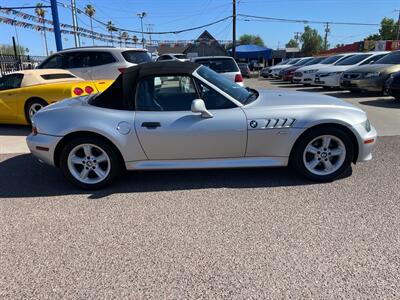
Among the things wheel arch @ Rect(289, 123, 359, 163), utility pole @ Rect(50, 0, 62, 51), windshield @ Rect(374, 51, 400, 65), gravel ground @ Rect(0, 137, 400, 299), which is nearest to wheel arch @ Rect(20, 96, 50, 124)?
gravel ground @ Rect(0, 137, 400, 299)

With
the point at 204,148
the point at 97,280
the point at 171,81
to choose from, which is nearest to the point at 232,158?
the point at 204,148

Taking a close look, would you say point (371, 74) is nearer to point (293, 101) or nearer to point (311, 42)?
point (293, 101)

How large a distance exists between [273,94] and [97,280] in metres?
3.33

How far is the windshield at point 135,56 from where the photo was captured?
9.55m

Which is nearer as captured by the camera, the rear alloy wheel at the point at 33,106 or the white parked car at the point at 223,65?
the rear alloy wheel at the point at 33,106

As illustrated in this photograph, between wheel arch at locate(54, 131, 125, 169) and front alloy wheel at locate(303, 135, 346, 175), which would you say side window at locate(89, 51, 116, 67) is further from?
front alloy wheel at locate(303, 135, 346, 175)

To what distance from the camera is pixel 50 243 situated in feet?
9.74

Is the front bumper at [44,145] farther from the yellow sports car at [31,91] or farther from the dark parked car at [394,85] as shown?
the dark parked car at [394,85]

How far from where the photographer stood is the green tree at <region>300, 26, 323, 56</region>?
92.2 meters

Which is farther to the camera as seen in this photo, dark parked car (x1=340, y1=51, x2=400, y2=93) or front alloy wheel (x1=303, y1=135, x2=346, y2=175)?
dark parked car (x1=340, y1=51, x2=400, y2=93)

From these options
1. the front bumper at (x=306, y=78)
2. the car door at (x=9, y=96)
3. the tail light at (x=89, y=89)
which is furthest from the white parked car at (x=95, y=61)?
the front bumper at (x=306, y=78)

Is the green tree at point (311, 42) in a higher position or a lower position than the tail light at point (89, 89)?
higher

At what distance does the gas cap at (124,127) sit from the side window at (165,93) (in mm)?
246

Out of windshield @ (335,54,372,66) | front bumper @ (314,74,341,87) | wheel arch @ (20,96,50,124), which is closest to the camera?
wheel arch @ (20,96,50,124)
